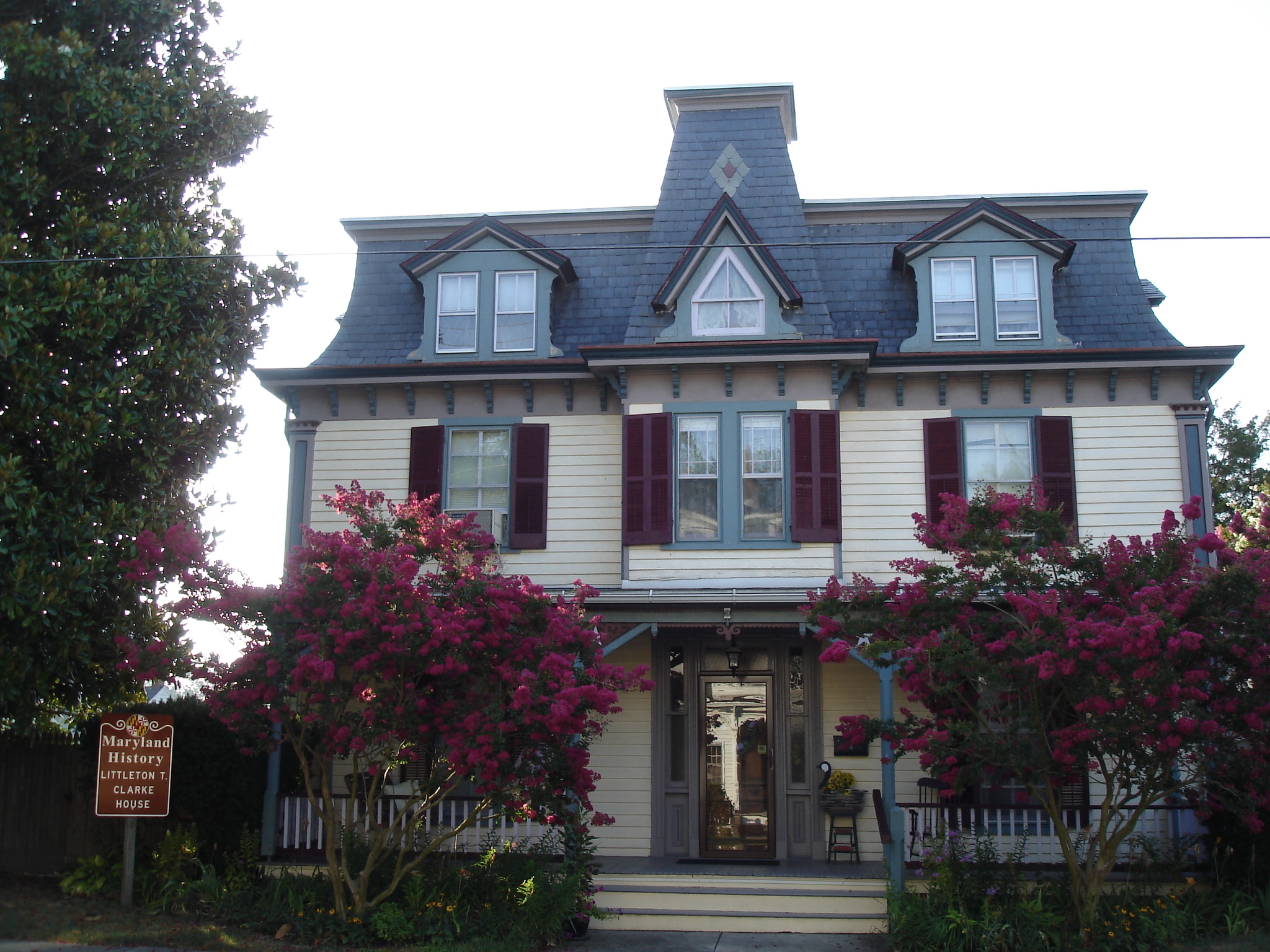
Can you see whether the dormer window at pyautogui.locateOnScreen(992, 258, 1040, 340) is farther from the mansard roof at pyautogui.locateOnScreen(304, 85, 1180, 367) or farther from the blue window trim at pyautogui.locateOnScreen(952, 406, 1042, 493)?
the blue window trim at pyautogui.locateOnScreen(952, 406, 1042, 493)

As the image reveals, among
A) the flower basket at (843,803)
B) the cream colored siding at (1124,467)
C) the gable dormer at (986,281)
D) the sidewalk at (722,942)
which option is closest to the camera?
the sidewalk at (722,942)

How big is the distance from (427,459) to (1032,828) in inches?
362

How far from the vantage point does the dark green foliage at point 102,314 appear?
1180 centimetres

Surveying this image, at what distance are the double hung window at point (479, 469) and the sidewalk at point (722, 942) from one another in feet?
19.8

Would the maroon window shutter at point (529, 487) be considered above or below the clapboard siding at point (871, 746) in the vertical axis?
above

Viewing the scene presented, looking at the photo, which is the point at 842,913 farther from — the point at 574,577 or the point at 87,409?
the point at 87,409

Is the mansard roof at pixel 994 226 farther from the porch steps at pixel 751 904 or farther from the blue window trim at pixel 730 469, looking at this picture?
the porch steps at pixel 751 904

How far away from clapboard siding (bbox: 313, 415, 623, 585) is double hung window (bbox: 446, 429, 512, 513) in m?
0.54

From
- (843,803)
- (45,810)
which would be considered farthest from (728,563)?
(45,810)

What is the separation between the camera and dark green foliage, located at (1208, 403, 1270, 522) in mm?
28422

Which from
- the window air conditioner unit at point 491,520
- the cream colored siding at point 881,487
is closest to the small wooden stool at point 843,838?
the cream colored siding at point 881,487

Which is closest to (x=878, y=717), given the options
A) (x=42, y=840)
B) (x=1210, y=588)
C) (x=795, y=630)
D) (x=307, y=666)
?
(x=795, y=630)

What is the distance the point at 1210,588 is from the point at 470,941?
309 inches

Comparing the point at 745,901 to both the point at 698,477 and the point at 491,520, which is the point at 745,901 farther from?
the point at 491,520
